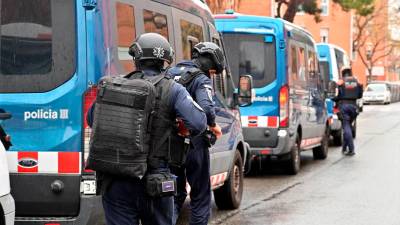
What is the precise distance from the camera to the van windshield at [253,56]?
11.2 meters

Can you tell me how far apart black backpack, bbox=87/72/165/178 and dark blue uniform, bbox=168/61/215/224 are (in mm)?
1722

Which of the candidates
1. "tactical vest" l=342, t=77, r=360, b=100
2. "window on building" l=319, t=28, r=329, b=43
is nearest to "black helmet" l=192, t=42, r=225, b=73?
"tactical vest" l=342, t=77, r=360, b=100

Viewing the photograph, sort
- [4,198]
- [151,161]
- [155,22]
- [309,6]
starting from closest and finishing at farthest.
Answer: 1. [151,161]
2. [4,198]
3. [155,22]
4. [309,6]

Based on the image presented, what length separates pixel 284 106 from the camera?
436 inches

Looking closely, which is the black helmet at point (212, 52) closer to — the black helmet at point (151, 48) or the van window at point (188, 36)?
the van window at point (188, 36)

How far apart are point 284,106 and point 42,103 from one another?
6531 mm

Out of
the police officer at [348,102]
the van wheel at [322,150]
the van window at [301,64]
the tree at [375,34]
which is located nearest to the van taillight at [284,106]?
the van window at [301,64]

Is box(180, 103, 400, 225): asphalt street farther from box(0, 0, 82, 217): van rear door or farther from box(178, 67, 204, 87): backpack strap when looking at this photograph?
box(0, 0, 82, 217): van rear door

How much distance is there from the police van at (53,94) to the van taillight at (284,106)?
6098mm

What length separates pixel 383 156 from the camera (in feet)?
49.3

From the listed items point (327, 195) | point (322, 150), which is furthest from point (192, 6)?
point (322, 150)

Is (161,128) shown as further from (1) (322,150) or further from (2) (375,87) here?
(2) (375,87)

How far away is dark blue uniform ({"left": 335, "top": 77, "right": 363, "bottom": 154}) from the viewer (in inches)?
597

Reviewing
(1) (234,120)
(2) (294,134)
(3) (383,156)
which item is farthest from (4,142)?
(3) (383,156)
